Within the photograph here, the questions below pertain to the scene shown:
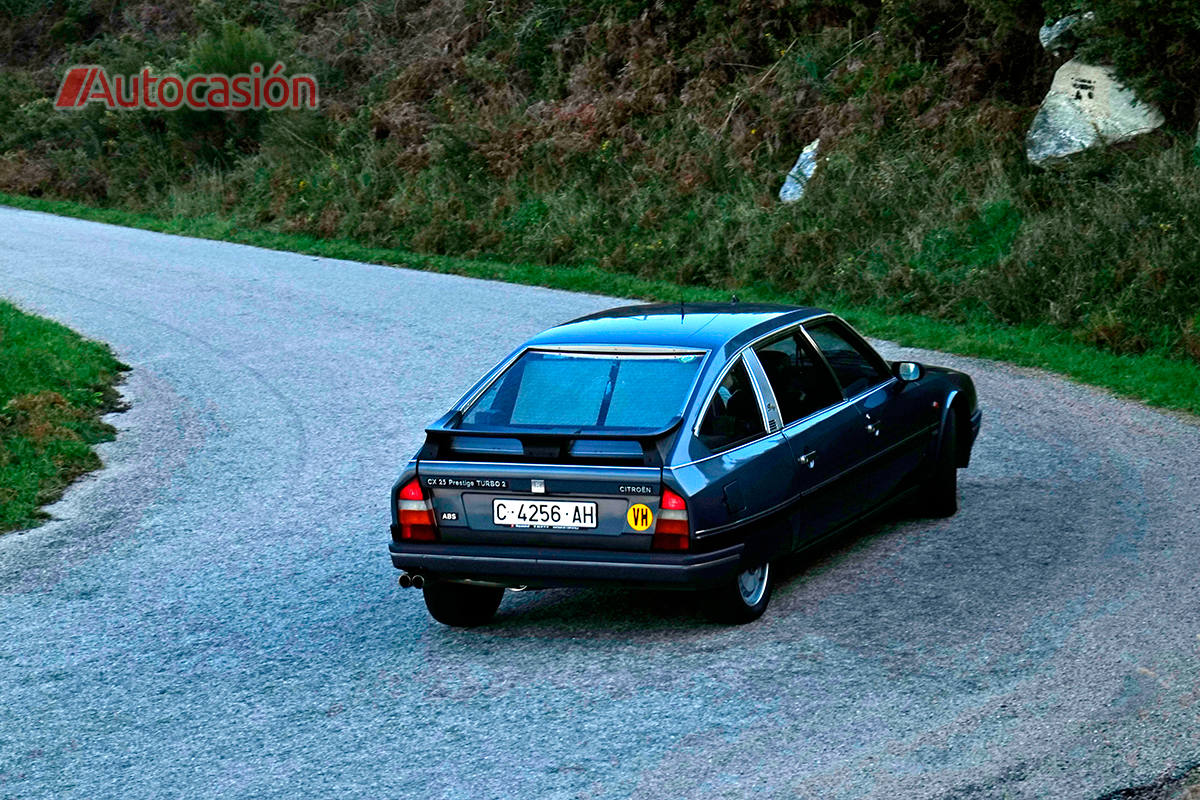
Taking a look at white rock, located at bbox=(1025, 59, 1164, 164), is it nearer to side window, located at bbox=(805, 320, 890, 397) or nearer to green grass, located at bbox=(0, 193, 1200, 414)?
green grass, located at bbox=(0, 193, 1200, 414)

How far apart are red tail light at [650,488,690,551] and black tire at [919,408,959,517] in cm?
264

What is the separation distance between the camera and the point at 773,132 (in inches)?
814

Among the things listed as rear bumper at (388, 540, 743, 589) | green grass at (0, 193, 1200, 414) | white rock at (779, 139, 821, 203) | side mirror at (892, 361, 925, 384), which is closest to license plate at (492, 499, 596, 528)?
rear bumper at (388, 540, 743, 589)

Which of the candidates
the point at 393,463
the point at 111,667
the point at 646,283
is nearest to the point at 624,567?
the point at 111,667

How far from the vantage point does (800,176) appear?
1934cm

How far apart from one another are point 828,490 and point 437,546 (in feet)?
6.62

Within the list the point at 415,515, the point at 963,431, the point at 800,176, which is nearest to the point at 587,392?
the point at 415,515

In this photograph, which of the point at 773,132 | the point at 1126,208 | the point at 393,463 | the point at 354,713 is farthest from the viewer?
the point at 773,132

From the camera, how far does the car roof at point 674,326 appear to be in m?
7.41

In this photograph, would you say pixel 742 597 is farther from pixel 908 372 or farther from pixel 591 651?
pixel 908 372

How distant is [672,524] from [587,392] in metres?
0.94

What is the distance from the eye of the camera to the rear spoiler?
6.68 metres

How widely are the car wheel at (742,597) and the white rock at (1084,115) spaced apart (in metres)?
11.1

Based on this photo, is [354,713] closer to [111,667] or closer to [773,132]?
[111,667]
